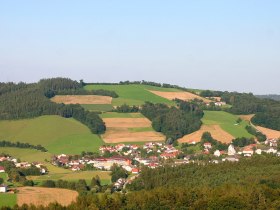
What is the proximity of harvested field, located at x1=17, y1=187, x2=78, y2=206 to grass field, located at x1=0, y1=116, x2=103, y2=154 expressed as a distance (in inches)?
1432

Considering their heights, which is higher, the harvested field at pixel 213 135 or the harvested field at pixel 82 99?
the harvested field at pixel 82 99

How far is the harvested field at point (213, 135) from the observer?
396ft

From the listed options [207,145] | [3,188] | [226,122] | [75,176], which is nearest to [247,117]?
[226,122]

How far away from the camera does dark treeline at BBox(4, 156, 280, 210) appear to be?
59.0 m

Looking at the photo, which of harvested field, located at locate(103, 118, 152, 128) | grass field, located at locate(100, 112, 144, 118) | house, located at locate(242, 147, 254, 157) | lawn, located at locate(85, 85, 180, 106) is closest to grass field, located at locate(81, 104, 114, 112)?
lawn, located at locate(85, 85, 180, 106)

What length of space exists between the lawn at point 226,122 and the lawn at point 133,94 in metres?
13.3

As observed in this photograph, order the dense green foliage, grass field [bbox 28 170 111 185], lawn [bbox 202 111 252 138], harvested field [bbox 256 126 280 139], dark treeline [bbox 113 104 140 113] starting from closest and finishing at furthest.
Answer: grass field [bbox 28 170 111 185] < the dense green foliage < lawn [bbox 202 111 252 138] < harvested field [bbox 256 126 280 139] < dark treeline [bbox 113 104 140 113]

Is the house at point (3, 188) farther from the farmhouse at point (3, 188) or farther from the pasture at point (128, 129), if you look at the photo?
the pasture at point (128, 129)

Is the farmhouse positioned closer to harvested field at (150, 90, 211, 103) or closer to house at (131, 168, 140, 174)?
house at (131, 168, 140, 174)

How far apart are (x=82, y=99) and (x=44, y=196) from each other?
7654cm

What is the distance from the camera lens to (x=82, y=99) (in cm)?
14525

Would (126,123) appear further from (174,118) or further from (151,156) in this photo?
(151,156)

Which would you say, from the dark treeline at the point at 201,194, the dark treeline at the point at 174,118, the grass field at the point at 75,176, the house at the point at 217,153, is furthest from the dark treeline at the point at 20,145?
the dark treeline at the point at 201,194

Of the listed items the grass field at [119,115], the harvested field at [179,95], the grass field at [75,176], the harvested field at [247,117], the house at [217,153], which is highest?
the harvested field at [179,95]
